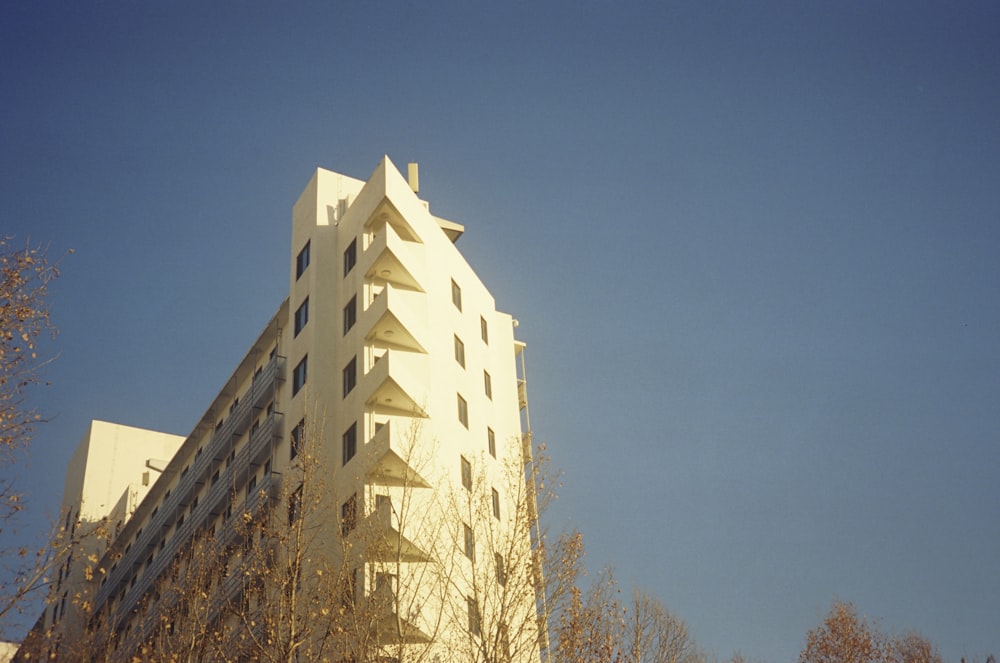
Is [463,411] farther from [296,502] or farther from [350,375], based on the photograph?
[296,502]

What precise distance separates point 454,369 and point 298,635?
18980 mm

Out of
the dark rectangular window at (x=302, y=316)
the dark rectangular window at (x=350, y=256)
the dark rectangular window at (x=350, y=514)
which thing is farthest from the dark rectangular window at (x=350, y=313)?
the dark rectangular window at (x=350, y=514)

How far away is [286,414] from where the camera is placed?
1548 inches

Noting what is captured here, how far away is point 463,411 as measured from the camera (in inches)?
1553

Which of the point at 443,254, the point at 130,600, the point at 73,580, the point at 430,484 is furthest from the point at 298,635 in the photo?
the point at 73,580

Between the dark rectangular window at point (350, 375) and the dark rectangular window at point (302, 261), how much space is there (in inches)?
227

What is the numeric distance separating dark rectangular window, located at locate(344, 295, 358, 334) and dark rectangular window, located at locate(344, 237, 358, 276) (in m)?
1.50

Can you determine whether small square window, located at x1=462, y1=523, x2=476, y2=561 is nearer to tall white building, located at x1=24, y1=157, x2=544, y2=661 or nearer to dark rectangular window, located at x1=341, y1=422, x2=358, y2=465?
tall white building, located at x1=24, y1=157, x2=544, y2=661

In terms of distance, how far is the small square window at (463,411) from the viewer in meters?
39.1

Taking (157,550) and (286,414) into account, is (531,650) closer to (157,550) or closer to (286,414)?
(286,414)

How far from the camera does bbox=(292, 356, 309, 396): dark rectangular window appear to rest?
38938 mm

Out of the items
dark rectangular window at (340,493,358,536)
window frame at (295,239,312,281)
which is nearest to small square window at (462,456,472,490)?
dark rectangular window at (340,493,358,536)

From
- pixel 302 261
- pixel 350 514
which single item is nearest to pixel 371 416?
pixel 350 514

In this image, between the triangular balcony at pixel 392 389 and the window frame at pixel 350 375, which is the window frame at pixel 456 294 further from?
the triangular balcony at pixel 392 389
